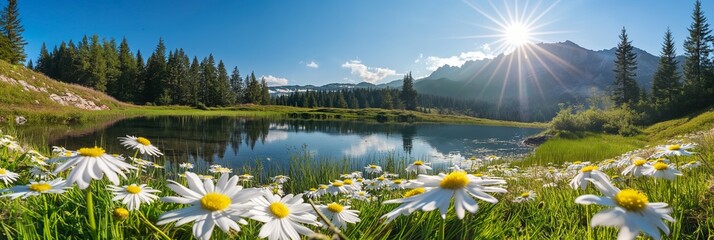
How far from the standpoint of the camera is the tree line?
238 ft

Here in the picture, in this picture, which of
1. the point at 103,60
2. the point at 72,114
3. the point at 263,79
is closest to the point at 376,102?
the point at 263,79

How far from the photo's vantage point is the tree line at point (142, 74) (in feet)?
238

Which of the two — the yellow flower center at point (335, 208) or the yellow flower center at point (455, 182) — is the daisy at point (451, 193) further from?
the yellow flower center at point (335, 208)

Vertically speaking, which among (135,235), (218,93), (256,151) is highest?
(218,93)

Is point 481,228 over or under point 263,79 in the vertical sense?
under

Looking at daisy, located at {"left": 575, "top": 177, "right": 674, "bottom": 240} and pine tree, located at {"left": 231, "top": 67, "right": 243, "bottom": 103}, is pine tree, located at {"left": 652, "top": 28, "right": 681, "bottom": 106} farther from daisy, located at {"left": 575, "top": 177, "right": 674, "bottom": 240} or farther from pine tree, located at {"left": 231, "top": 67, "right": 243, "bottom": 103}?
pine tree, located at {"left": 231, "top": 67, "right": 243, "bottom": 103}

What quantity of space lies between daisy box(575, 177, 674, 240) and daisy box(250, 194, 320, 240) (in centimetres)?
88

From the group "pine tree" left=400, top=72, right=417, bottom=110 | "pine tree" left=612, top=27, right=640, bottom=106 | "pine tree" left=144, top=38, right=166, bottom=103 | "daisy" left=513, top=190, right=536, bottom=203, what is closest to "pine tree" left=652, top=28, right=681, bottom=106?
"pine tree" left=612, top=27, right=640, bottom=106

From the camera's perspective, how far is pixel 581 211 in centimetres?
311

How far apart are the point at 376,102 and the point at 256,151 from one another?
13709 cm

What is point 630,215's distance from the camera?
1063 millimetres

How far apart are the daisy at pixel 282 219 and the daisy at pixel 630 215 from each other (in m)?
0.88

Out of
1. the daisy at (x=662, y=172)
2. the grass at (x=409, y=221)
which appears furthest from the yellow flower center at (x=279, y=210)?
the daisy at (x=662, y=172)

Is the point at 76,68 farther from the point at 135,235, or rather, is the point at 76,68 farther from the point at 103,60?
the point at 135,235
